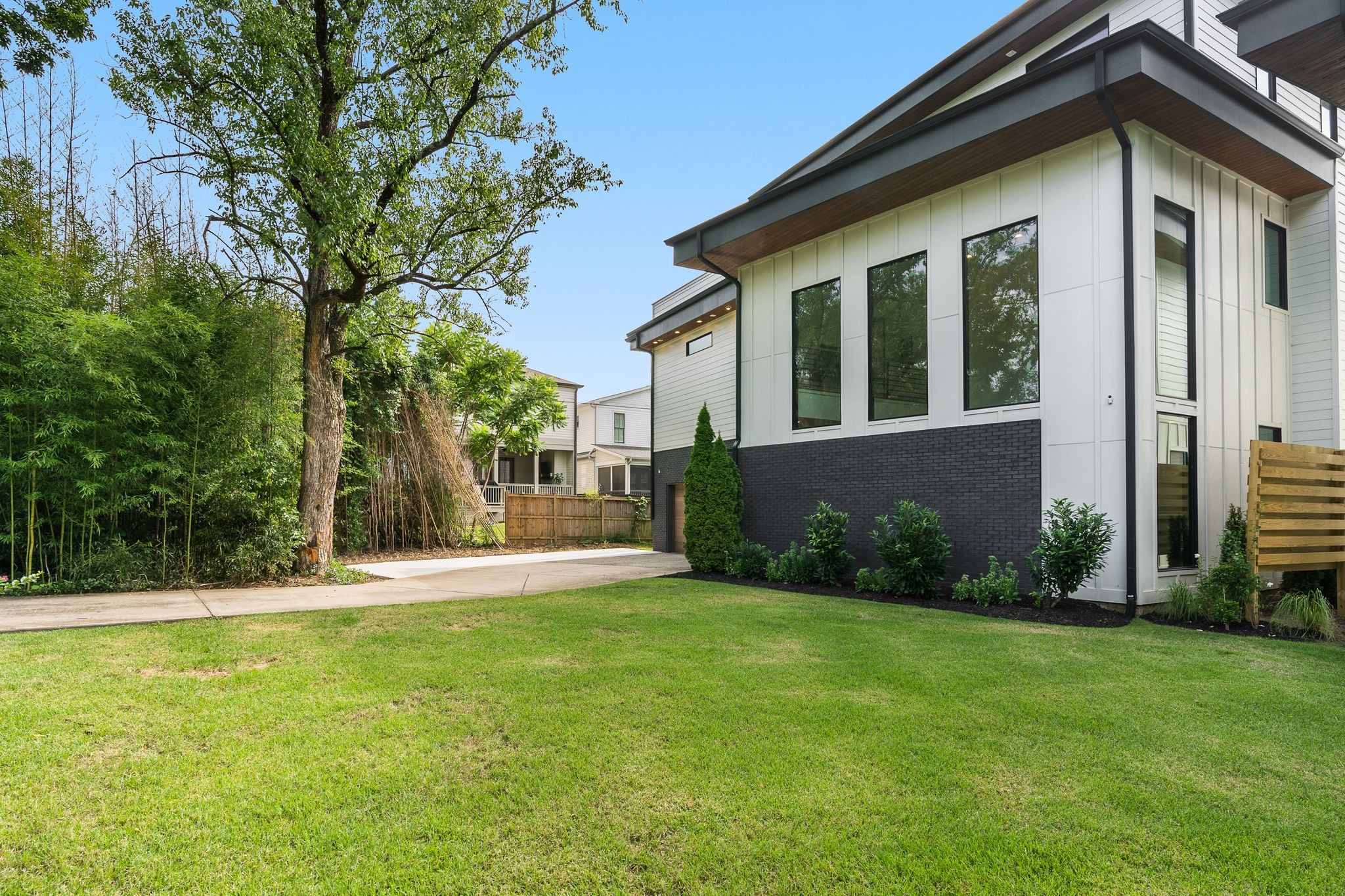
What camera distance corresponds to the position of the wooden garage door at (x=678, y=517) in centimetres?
1562

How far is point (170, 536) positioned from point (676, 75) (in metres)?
11.7

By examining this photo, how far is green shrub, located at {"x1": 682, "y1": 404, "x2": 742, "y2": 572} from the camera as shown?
10.8 metres

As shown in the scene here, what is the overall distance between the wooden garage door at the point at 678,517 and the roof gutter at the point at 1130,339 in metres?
9.76

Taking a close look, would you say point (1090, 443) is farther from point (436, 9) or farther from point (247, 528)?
point (247, 528)

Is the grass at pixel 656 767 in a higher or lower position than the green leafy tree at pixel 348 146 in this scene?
lower

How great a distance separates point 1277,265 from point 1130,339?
4106mm

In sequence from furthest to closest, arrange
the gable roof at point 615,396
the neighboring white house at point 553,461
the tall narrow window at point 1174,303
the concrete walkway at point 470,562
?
1. the gable roof at point 615,396
2. the neighboring white house at point 553,461
3. the concrete walkway at point 470,562
4. the tall narrow window at point 1174,303

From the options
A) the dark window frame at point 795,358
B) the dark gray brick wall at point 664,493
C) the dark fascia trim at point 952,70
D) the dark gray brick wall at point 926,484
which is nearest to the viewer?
the dark gray brick wall at point 926,484

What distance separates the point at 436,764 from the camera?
2.99 metres

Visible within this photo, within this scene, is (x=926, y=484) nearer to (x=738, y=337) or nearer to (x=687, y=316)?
(x=738, y=337)

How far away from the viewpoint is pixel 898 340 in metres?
9.27

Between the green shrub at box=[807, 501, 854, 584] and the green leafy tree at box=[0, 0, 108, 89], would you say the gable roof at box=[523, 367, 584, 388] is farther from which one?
the green leafy tree at box=[0, 0, 108, 89]

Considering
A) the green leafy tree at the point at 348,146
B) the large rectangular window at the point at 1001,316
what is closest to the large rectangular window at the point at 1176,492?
the large rectangular window at the point at 1001,316

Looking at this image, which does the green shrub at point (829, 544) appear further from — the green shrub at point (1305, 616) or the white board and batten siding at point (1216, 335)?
the green shrub at point (1305, 616)
